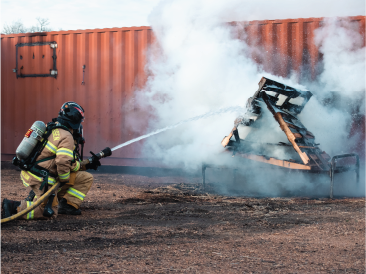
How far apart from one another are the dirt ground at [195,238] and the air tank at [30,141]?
0.72 m

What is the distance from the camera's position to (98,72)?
7.50 meters

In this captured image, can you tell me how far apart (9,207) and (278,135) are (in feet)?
13.1

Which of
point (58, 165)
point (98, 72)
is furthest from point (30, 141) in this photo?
point (98, 72)

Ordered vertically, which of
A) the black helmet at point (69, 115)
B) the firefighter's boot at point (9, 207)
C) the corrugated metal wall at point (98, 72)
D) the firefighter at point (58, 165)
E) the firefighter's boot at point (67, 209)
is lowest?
the firefighter's boot at point (67, 209)

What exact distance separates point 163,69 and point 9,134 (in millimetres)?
4123

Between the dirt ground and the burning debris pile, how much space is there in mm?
573

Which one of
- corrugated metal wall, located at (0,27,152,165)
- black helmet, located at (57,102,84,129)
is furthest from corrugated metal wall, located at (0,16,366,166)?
black helmet, located at (57,102,84,129)

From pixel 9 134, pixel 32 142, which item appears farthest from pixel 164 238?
pixel 9 134

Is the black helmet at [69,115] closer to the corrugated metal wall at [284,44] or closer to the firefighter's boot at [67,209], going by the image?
the firefighter's boot at [67,209]

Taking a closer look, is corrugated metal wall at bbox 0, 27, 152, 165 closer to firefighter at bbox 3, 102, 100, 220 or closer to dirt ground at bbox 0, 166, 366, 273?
dirt ground at bbox 0, 166, 366, 273

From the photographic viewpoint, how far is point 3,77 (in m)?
8.09

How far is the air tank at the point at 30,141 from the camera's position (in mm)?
3538

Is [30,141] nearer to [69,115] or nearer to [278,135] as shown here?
[69,115]

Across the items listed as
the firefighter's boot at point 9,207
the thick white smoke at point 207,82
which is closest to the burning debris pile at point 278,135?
the thick white smoke at point 207,82
